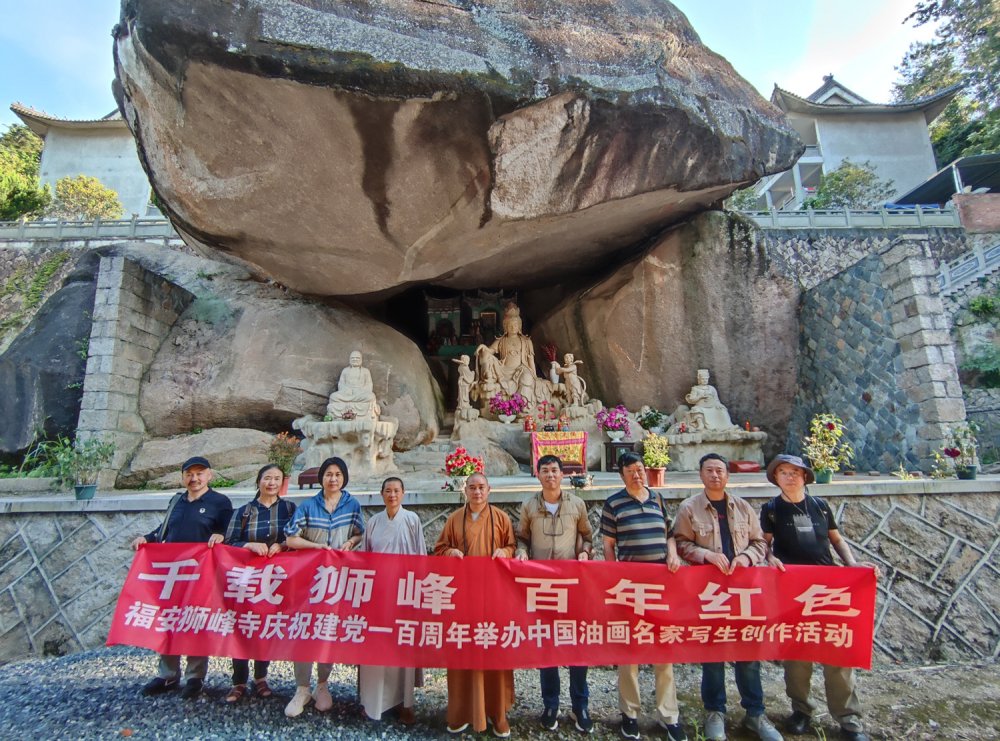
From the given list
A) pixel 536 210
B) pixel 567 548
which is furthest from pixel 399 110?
pixel 567 548

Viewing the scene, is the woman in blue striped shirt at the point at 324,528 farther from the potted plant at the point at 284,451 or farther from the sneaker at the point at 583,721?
the potted plant at the point at 284,451

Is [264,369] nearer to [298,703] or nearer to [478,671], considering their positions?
[298,703]

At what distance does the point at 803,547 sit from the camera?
9.89 feet

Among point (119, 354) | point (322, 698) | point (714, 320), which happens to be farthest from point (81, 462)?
point (714, 320)

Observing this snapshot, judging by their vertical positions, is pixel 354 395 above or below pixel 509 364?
below

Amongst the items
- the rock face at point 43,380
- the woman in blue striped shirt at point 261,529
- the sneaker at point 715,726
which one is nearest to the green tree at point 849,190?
the sneaker at point 715,726

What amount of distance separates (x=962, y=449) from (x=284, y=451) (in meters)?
9.08

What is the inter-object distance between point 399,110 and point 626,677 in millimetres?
6012

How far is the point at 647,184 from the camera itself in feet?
25.1

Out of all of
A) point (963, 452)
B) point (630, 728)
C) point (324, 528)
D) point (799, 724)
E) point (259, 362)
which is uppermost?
point (259, 362)

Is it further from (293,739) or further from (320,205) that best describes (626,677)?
(320,205)

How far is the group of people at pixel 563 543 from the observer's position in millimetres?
2900

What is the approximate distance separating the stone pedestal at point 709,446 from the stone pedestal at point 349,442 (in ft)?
15.9

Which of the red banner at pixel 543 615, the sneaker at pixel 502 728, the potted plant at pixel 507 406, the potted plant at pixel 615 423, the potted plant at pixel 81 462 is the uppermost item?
the potted plant at pixel 507 406
